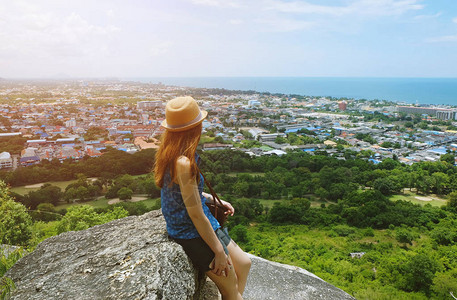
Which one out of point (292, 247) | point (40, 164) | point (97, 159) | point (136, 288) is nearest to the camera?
point (136, 288)

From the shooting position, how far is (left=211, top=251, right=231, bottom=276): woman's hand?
168 centimetres

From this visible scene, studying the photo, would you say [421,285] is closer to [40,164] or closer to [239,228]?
[239,228]

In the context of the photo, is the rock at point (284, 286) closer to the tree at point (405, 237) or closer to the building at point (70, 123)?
the tree at point (405, 237)

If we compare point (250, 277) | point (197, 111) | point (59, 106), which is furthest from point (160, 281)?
point (59, 106)

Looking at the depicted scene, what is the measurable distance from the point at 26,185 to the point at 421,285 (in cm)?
1724

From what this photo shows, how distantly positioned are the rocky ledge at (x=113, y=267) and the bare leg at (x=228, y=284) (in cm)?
14

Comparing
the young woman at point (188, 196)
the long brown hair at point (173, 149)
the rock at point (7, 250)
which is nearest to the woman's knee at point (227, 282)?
the young woman at point (188, 196)

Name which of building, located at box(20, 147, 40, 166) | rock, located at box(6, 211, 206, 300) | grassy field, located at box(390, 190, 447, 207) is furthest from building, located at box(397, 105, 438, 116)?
rock, located at box(6, 211, 206, 300)

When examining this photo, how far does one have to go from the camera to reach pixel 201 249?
1.75m

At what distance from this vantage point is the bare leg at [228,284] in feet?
5.96

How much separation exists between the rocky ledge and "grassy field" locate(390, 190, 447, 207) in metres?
18.4

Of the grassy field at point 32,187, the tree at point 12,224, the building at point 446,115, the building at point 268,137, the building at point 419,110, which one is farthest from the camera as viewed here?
the building at point 419,110

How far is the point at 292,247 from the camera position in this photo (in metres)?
10.8

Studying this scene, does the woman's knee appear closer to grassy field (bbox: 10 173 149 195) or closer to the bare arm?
the bare arm
